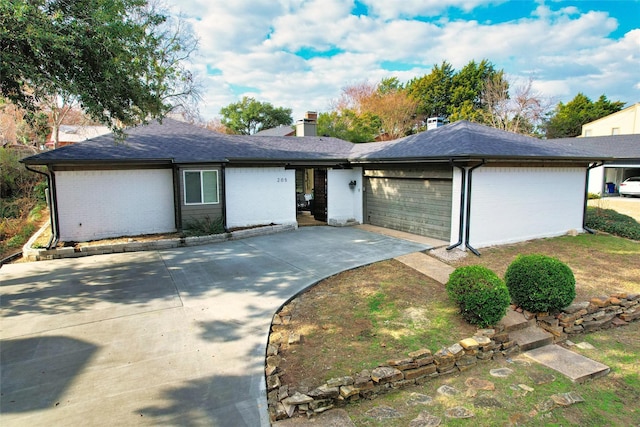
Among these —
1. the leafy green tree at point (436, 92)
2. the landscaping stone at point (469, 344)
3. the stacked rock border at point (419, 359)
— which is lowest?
the stacked rock border at point (419, 359)

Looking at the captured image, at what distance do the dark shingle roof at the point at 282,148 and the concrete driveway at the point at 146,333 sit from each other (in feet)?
10.3

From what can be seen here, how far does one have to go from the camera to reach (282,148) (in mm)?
14234

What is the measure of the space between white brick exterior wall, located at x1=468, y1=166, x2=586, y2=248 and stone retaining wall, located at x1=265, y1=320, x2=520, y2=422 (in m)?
5.24

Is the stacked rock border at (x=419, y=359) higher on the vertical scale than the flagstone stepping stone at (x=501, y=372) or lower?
higher

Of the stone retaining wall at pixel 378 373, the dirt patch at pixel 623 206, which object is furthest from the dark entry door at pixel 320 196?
the dirt patch at pixel 623 206

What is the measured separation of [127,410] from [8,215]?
15.3 metres

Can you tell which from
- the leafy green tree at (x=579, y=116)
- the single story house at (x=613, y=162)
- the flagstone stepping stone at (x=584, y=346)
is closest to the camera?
the flagstone stepping stone at (x=584, y=346)

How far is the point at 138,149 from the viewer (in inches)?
448

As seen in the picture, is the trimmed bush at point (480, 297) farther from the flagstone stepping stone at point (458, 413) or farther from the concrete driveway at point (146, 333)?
the concrete driveway at point (146, 333)

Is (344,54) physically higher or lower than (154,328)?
higher

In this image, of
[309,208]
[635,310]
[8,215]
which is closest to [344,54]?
[309,208]

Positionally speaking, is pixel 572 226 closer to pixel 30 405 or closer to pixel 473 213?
pixel 473 213

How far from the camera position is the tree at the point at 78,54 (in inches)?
242

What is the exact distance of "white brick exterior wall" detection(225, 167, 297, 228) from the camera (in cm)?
1221
